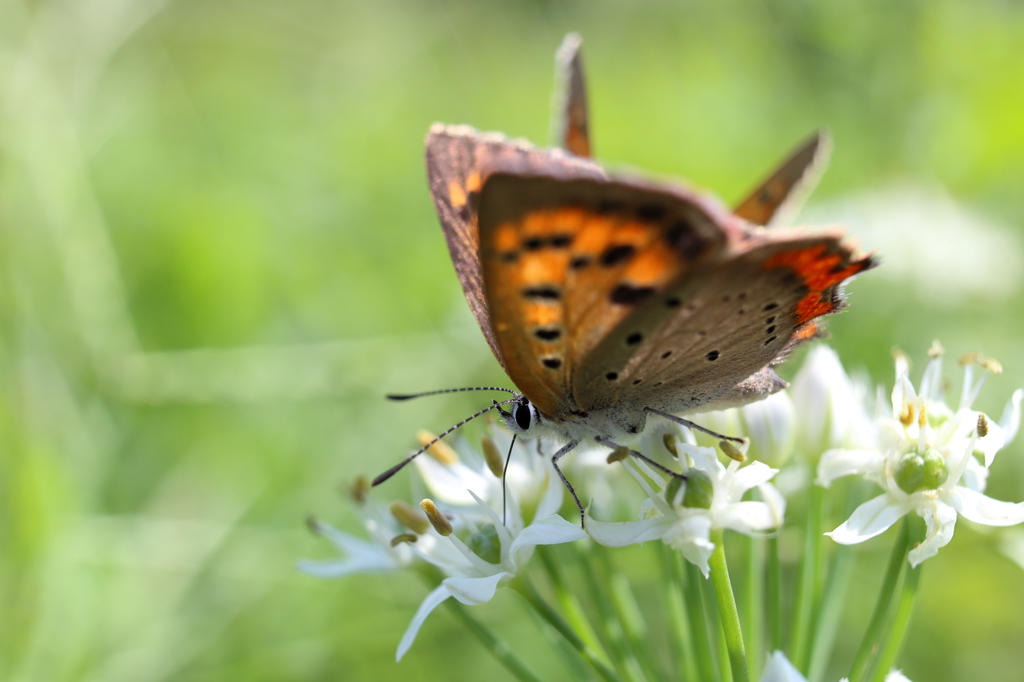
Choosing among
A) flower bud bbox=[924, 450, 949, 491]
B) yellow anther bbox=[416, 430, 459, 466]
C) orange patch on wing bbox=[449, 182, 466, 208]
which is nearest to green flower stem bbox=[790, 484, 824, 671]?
flower bud bbox=[924, 450, 949, 491]

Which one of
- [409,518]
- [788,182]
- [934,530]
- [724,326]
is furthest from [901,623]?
[788,182]

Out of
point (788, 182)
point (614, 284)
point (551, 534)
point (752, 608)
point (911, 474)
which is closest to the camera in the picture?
point (614, 284)

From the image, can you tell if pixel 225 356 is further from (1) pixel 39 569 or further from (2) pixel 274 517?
(1) pixel 39 569

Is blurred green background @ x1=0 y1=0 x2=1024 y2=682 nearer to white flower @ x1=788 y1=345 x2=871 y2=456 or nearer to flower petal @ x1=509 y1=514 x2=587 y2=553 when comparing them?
white flower @ x1=788 y1=345 x2=871 y2=456

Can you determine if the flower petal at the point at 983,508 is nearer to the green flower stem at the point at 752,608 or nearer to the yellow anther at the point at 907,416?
the yellow anther at the point at 907,416

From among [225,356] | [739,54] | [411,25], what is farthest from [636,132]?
[225,356]

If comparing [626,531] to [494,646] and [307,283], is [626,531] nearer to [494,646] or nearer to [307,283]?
[494,646]

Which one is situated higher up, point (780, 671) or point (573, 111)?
point (573, 111)

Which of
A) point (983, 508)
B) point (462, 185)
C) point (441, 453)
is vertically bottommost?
point (441, 453)
